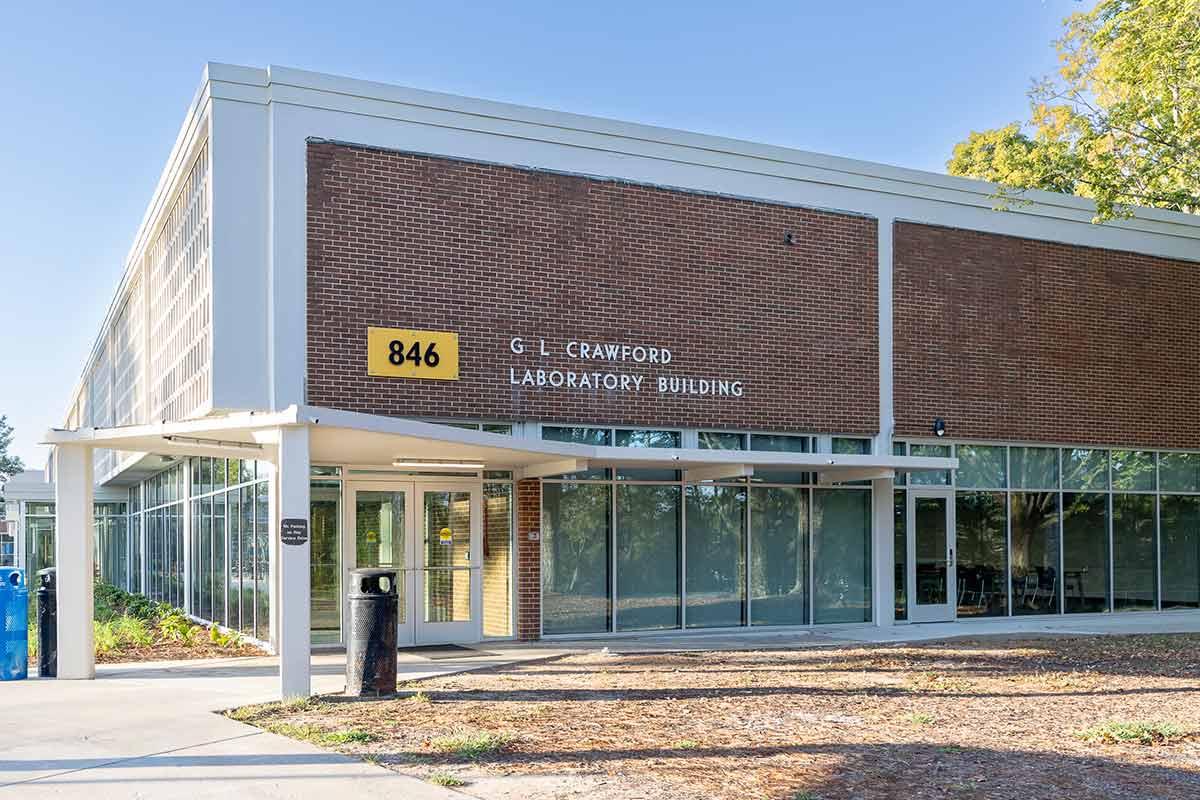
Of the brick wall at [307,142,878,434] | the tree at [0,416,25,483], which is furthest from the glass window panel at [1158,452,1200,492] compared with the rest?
the tree at [0,416,25,483]

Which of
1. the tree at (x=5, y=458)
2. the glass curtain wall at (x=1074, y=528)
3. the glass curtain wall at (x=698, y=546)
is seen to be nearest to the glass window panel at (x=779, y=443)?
the glass curtain wall at (x=698, y=546)

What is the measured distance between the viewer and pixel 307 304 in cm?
1612

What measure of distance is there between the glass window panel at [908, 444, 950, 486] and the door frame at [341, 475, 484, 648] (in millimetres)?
7639

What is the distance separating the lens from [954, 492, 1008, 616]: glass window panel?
851 inches

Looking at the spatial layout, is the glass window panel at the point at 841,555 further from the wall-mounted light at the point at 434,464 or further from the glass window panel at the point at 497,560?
the wall-mounted light at the point at 434,464

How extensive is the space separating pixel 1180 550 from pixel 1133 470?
2.00 meters

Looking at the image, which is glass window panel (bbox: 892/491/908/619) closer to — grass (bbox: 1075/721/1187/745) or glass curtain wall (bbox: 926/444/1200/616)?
glass curtain wall (bbox: 926/444/1200/616)

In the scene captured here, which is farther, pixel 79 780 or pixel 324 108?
pixel 324 108

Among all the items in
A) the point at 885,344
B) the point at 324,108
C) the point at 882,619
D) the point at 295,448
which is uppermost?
the point at 324,108

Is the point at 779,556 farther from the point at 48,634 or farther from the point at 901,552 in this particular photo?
the point at 48,634

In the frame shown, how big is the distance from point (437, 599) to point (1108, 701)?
29.0 ft

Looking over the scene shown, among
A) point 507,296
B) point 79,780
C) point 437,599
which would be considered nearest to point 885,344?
point 507,296

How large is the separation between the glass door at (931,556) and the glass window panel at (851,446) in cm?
115

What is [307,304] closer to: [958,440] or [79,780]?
[79,780]
